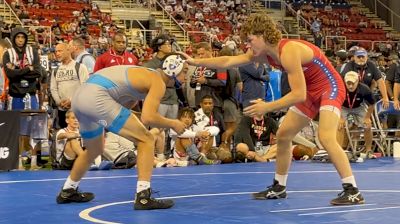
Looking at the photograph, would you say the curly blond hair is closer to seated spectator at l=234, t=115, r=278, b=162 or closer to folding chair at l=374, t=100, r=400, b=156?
seated spectator at l=234, t=115, r=278, b=162

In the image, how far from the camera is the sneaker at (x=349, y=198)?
262 inches

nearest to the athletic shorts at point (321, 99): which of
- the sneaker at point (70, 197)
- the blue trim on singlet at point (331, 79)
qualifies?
the blue trim on singlet at point (331, 79)

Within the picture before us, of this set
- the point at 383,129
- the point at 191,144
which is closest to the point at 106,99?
the point at 191,144

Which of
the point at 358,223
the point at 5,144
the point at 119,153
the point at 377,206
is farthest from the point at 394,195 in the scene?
the point at 5,144

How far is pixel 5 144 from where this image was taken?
10766 millimetres

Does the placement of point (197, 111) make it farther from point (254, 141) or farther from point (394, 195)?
point (394, 195)

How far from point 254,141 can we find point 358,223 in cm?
684

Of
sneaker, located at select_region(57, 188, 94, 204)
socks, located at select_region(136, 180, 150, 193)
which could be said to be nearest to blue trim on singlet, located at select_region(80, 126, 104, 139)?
sneaker, located at select_region(57, 188, 94, 204)

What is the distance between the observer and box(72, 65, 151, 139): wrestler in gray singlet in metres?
6.66

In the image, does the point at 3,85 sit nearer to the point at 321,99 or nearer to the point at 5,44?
the point at 5,44

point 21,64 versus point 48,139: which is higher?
point 21,64

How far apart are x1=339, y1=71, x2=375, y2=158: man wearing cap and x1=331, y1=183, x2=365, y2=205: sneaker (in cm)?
562

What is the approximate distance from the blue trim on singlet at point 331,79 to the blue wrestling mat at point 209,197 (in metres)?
0.96

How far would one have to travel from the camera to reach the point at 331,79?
7121 mm
